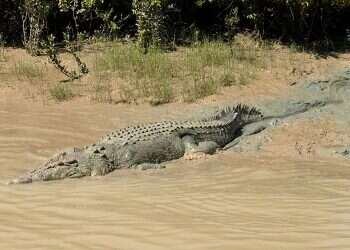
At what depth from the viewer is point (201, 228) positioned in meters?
4.49

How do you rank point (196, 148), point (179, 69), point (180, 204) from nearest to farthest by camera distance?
1. point (180, 204)
2. point (196, 148)
3. point (179, 69)

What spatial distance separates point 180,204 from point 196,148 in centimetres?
234

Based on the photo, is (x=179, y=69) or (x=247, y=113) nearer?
(x=247, y=113)

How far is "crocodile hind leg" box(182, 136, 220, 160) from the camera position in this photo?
733cm

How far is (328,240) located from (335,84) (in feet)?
18.7

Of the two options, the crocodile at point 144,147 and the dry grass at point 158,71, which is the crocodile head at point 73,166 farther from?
the dry grass at point 158,71

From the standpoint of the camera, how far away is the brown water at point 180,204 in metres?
4.28

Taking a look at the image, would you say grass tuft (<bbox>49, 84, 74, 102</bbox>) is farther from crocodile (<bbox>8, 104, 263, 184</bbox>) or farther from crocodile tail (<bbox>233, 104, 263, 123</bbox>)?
crocodile tail (<bbox>233, 104, 263, 123</bbox>)

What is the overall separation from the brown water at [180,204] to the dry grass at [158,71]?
77.0 inches

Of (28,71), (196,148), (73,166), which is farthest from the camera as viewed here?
(28,71)

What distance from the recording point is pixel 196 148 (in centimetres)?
746

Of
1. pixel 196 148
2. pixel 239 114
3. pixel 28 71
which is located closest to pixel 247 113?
pixel 239 114

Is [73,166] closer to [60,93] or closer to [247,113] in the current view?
[247,113]

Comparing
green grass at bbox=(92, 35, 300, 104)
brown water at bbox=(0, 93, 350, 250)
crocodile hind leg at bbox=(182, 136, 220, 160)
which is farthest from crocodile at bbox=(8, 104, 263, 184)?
green grass at bbox=(92, 35, 300, 104)
